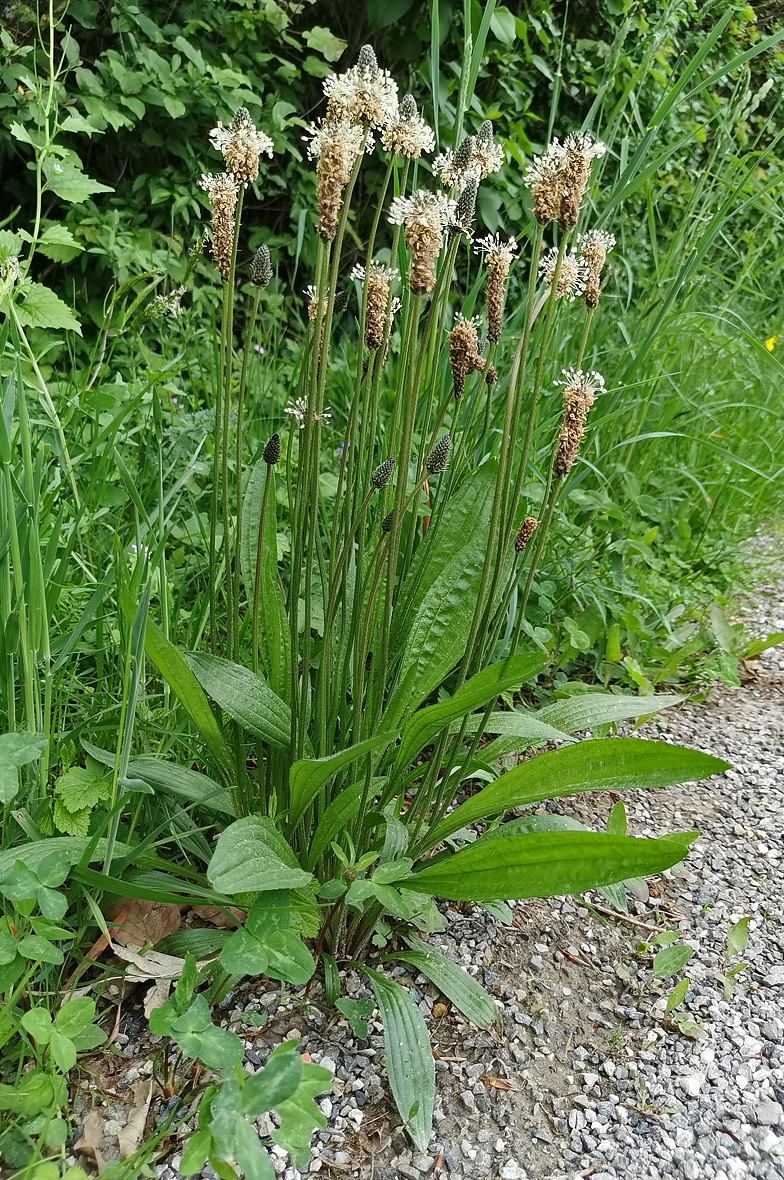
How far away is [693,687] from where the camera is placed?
235 centimetres

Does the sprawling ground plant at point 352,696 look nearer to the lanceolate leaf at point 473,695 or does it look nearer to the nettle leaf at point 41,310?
the lanceolate leaf at point 473,695

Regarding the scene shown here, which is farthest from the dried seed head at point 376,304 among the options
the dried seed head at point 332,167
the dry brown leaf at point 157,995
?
the dry brown leaf at point 157,995

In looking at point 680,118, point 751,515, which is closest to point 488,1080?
point 751,515

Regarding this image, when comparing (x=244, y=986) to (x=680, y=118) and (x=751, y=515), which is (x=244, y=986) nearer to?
(x=751, y=515)

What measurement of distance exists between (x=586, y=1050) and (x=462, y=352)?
1039mm

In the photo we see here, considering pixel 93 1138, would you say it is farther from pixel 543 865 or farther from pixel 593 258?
pixel 593 258

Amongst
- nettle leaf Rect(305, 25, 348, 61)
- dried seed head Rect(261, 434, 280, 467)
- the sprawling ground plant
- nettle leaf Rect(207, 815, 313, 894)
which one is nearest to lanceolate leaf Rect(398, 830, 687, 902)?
the sprawling ground plant

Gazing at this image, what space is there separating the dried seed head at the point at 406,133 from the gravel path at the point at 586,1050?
117 cm

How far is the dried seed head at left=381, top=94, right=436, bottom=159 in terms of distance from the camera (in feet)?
3.57

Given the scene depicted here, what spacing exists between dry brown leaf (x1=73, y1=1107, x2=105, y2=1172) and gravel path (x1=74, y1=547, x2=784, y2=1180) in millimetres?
15

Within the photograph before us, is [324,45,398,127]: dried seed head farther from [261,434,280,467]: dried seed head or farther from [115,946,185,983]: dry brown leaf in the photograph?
[115,946,185,983]: dry brown leaf

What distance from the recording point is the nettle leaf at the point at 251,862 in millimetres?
1062

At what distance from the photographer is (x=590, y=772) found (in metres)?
1.33

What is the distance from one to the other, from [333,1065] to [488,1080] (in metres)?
0.22
